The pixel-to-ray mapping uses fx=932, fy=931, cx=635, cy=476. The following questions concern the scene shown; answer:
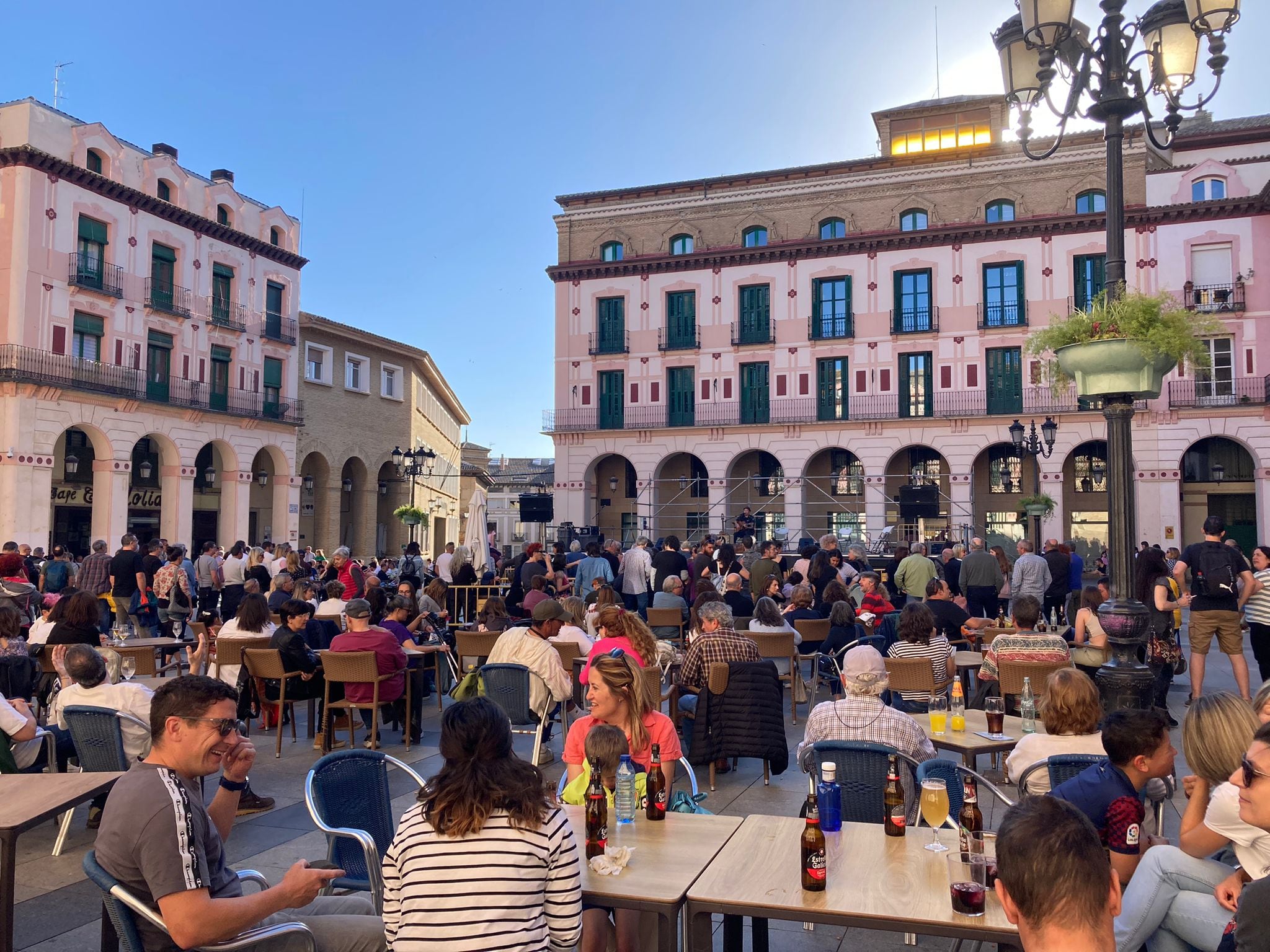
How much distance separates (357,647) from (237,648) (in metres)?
1.31

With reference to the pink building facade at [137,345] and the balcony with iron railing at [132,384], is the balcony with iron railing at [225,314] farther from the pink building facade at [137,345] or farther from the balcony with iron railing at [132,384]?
the balcony with iron railing at [132,384]

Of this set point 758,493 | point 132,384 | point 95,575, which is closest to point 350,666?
point 95,575

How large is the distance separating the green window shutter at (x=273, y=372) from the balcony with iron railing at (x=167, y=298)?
362cm

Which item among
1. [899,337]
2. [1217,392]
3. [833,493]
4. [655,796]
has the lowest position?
[655,796]

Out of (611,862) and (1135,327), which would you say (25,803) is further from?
(1135,327)

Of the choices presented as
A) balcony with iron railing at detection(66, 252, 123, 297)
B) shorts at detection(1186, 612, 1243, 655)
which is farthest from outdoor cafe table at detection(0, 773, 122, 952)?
balcony with iron railing at detection(66, 252, 123, 297)

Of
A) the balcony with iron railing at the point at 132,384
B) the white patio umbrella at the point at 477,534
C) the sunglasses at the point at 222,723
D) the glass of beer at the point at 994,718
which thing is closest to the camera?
the sunglasses at the point at 222,723

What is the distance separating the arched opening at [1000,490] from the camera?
1160 inches

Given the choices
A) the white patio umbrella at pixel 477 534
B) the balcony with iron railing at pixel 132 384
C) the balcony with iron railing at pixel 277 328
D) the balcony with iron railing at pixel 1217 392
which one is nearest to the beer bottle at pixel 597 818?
the white patio umbrella at pixel 477 534

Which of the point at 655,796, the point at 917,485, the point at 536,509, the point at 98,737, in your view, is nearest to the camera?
the point at 655,796

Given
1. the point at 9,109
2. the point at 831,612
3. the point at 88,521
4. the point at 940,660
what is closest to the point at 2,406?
the point at 88,521

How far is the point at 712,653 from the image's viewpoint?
705cm

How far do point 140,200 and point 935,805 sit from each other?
29.5 m

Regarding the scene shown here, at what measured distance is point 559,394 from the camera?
33250mm
